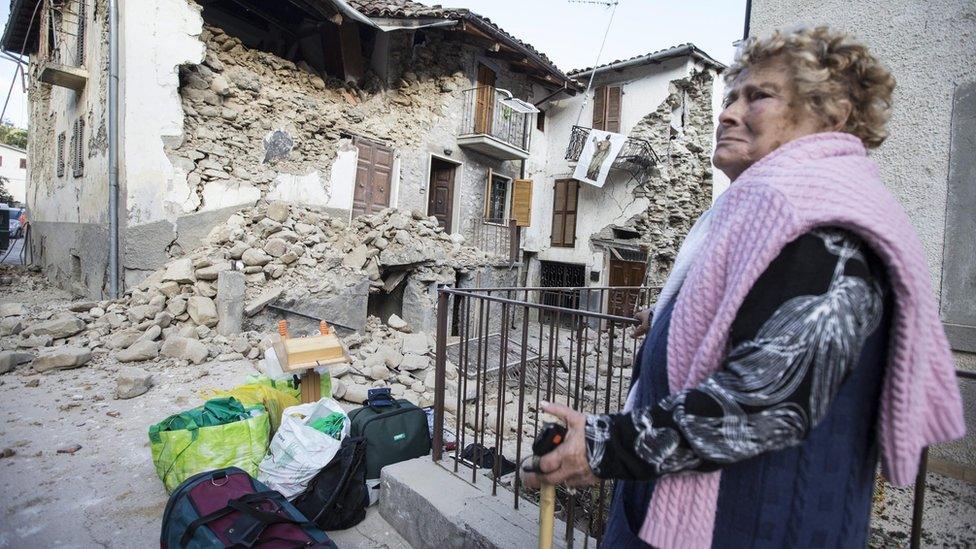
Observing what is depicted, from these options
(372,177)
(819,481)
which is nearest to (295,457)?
(819,481)

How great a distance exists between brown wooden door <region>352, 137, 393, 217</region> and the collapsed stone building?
47mm

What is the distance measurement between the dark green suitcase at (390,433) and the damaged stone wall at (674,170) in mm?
12427

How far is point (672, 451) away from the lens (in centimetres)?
85

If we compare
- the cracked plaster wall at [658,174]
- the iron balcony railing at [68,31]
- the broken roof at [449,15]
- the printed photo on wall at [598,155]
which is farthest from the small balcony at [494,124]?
the iron balcony railing at [68,31]

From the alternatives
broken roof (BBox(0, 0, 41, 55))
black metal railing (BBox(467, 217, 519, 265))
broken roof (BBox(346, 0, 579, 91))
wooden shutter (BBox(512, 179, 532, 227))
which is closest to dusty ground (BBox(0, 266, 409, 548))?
broken roof (BBox(346, 0, 579, 91))

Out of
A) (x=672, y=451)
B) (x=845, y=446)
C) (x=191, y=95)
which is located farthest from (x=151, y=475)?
(x=191, y=95)

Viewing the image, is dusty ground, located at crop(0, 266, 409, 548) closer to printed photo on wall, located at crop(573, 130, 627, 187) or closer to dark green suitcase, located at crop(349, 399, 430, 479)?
dark green suitcase, located at crop(349, 399, 430, 479)

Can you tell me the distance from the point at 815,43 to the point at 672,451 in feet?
2.87

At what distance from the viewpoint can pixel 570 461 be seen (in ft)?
3.16

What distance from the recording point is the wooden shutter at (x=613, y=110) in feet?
50.5

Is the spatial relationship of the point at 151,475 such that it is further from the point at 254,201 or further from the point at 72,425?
the point at 254,201

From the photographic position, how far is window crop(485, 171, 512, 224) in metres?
14.9

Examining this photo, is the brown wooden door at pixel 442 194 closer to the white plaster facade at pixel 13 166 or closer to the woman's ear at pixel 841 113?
the woman's ear at pixel 841 113

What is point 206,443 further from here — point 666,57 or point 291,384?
point 666,57
